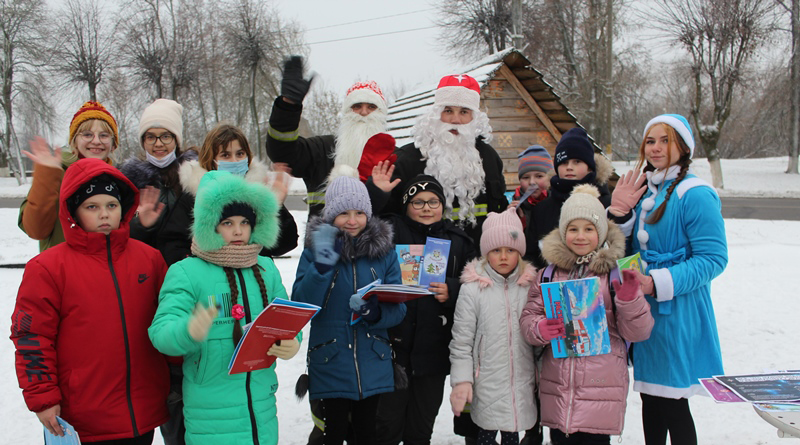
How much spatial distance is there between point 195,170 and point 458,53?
25871 millimetres

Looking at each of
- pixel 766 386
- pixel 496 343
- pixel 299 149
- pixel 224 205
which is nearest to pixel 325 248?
pixel 224 205

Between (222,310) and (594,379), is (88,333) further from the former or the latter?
(594,379)

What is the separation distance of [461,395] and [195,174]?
197 centimetres

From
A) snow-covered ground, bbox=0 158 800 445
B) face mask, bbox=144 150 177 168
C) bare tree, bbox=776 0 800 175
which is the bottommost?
snow-covered ground, bbox=0 158 800 445

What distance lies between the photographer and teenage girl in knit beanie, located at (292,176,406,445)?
274 centimetres

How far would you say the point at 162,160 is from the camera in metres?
3.27

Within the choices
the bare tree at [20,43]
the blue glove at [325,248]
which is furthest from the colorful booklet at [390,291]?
the bare tree at [20,43]

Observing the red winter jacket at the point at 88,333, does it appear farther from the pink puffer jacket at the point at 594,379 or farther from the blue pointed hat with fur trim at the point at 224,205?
the pink puffer jacket at the point at 594,379

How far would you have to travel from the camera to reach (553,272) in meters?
2.98

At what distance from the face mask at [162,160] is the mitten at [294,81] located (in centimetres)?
81

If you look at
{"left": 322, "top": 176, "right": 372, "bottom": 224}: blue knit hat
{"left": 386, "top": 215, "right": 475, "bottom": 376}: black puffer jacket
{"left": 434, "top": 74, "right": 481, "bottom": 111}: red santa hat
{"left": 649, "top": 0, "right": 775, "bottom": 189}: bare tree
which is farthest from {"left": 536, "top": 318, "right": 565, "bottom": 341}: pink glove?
{"left": 649, "top": 0, "right": 775, "bottom": 189}: bare tree

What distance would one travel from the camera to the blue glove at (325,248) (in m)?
2.69

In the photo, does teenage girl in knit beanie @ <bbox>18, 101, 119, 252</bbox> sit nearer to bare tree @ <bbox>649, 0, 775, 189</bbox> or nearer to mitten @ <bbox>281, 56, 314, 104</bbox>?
mitten @ <bbox>281, 56, 314, 104</bbox>

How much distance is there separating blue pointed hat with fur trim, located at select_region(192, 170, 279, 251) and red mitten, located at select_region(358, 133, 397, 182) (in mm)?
950
